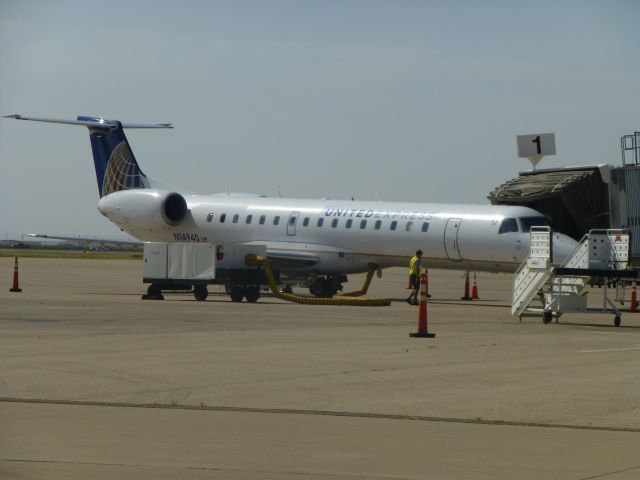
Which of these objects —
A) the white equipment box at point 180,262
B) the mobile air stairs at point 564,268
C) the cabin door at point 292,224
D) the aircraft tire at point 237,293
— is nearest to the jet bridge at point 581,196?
the mobile air stairs at point 564,268

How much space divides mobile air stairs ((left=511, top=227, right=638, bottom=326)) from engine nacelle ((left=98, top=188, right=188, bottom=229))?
54.1 ft

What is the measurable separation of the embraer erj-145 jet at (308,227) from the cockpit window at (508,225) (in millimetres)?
28

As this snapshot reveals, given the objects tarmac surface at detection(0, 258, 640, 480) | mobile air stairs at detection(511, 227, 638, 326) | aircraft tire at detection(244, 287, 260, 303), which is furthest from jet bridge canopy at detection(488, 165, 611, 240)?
tarmac surface at detection(0, 258, 640, 480)

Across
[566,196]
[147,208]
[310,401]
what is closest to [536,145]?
[566,196]

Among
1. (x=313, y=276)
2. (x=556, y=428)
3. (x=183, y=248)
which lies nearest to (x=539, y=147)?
(x=313, y=276)

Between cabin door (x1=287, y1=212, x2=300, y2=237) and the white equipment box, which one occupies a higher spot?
cabin door (x1=287, y1=212, x2=300, y2=237)

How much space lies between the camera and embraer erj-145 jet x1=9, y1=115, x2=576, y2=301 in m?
32.2

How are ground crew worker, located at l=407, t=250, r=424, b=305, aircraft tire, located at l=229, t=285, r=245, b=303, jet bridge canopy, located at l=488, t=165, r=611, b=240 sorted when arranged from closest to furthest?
jet bridge canopy, located at l=488, t=165, r=611, b=240
aircraft tire, located at l=229, t=285, r=245, b=303
ground crew worker, located at l=407, t=250, r=424, b=305

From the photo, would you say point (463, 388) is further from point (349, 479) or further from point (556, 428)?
point (349, 479)

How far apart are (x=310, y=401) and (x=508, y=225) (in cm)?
2175

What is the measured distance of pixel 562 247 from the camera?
30.9m

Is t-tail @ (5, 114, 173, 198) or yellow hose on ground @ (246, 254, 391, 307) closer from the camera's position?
yellow hose on ground @ (246, 254, 391, 307)

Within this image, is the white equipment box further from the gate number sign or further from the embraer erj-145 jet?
the gate number sign

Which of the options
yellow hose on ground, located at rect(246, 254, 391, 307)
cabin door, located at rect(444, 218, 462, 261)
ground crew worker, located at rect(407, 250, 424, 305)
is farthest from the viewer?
cabin door, located at rect(444, 218, 462, 261)
